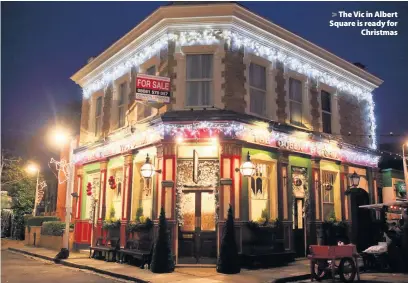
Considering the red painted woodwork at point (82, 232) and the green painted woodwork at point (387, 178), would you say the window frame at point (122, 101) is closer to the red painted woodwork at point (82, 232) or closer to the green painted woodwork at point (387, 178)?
the red painted woodwork at point (82, 232)

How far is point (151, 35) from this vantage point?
51.2ft

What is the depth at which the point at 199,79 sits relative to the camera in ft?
47.8

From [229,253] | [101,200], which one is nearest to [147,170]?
[229,253]

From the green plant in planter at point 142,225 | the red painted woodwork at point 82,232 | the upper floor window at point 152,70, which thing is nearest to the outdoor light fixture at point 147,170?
the green plant in planter at point 142,225

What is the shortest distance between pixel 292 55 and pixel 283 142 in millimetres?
4164

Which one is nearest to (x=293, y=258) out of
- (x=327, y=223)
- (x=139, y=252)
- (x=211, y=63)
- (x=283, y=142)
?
(x=327, y=223)

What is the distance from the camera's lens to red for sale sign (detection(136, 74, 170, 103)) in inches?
528

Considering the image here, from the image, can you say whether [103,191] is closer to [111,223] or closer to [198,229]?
[111,223]

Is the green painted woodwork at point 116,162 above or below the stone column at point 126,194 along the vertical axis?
above

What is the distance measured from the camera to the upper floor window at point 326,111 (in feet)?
60.0

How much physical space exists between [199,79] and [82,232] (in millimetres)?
10427

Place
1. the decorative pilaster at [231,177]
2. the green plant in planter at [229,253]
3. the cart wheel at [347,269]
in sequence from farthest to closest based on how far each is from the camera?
the decorative pilaster at [231,177] < the green plant in planter at [229,253] < the cart wheel at [347,269]

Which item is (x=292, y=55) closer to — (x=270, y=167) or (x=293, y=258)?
(x=270, y=167)

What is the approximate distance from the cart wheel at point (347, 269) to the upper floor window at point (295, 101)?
716 centimetres
